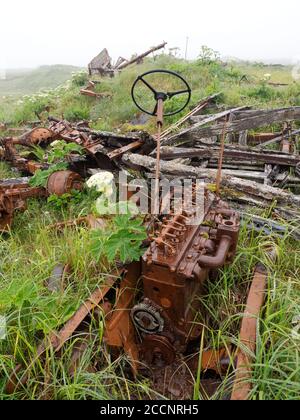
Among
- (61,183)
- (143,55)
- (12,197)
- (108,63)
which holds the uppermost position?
(143,55)

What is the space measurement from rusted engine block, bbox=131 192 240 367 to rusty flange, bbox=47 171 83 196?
2227mm

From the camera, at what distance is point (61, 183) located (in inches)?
155

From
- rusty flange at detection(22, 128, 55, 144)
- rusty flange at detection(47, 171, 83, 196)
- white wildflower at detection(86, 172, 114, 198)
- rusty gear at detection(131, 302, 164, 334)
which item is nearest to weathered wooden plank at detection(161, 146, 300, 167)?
rusty flange at detection(47, 171, 83, 196)

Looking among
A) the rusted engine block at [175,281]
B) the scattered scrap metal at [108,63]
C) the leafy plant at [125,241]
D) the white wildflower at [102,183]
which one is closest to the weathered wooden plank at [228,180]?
the rusted engine block at [175,281]

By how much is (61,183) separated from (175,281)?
2.58 metres

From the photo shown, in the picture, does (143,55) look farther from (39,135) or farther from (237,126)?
(237,126)

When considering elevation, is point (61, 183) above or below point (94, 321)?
above

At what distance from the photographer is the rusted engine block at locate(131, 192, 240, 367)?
1843 mm

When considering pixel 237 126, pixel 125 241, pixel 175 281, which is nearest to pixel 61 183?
pixel 125 241

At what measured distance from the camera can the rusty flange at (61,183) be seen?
3930 mm

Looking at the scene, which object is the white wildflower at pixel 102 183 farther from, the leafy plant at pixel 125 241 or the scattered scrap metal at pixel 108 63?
the scattered scrap metal at pixel 108 63

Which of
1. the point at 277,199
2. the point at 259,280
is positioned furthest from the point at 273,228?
the point at 259,280

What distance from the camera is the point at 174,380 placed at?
204 centimetres
